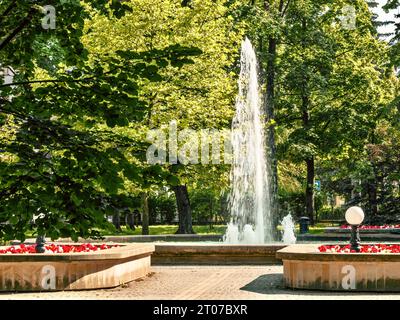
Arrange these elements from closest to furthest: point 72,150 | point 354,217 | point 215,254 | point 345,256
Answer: point 72,150 → point 345,256 → point 354,217 → point 215,254

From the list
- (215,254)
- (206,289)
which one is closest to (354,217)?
(206,289)

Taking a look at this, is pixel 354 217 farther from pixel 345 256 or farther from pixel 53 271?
pixel 53 271

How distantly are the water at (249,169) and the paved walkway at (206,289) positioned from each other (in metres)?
6.94

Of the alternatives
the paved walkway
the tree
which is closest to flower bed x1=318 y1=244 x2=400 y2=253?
the paved walkway

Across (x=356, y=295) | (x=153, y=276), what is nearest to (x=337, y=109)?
(x=153, y=276)

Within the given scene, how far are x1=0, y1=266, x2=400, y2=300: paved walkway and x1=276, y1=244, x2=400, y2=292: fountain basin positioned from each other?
333 millimetres

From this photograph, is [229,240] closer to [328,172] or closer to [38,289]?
[38,289]

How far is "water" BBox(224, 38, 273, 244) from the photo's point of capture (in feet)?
74.3

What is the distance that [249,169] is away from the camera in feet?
80.4

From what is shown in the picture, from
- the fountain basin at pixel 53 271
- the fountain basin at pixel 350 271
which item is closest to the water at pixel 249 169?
the fountain basin at pixel 350 271

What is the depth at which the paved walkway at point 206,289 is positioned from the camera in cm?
1074

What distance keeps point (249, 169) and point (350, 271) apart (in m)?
13.4

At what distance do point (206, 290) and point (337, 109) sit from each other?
1005 inches

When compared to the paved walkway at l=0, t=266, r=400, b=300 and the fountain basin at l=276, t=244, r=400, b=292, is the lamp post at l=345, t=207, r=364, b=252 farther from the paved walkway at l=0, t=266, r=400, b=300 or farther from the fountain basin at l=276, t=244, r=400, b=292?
the paved walkway at l=0, t=266, r=400, b=300
